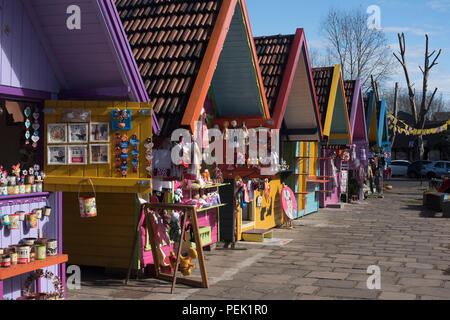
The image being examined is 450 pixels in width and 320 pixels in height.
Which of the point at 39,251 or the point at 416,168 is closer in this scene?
the point at 39,251

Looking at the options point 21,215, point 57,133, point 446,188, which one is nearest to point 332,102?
point 446,188

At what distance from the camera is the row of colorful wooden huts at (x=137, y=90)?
6285 mm

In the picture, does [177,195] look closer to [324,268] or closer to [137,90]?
[137,90]

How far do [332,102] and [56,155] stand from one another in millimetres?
11083

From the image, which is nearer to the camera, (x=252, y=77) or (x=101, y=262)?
(x=101, y=262)

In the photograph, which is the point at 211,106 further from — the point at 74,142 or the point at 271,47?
the point at 74,142

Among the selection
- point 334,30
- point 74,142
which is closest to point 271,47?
point 74,142

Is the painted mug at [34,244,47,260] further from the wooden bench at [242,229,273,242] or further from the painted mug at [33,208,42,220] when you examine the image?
the wooden bench at [242,229,273,242]

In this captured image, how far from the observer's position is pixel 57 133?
21.1 feet

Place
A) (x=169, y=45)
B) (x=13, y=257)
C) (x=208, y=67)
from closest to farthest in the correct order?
1. (x=13, y=257)
2. (x=208, y=67)
3. (x=169, y=45)

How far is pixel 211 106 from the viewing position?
10391 millimetres

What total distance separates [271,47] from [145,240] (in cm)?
598

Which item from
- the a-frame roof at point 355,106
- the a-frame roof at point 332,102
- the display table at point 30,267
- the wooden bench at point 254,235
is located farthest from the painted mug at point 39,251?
the a-frame roof at point 355,106

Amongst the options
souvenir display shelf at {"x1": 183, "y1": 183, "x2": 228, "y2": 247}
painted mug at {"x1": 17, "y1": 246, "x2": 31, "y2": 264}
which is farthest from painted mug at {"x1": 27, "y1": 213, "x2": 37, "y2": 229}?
souvenir display shelf at {"x1": 183, "y1": 183, "x2": 228, "y2": 247}
